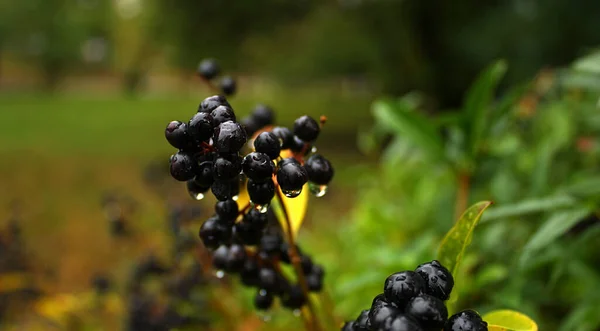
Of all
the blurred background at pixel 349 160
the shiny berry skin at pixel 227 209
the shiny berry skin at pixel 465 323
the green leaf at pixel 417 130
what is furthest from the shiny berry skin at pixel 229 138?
the green leaf at pixel 417 130

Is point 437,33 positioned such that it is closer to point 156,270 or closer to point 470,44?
point 470,44

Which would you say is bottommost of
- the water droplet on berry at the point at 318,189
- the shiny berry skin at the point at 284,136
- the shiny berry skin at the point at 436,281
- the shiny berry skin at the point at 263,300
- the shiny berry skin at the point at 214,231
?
the shiny berry skin at the point at 436,281

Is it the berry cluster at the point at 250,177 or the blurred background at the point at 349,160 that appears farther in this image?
the blurred background at the point at 349,160

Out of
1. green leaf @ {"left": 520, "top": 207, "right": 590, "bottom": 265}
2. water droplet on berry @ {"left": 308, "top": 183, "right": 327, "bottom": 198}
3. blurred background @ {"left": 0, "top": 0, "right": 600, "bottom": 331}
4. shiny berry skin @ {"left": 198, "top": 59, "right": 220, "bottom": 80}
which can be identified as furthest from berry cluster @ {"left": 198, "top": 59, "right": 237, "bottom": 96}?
green leaf @ {"left": 520, "top": 207, "right": 590, "bottom": 265}

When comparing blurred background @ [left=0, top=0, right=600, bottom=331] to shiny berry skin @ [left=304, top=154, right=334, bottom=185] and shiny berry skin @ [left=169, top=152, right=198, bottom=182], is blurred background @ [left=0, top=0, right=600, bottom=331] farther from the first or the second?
shiny berry skin @ [left=169, top=152, right=198, bottom=182]

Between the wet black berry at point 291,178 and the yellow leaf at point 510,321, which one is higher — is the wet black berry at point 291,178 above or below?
above

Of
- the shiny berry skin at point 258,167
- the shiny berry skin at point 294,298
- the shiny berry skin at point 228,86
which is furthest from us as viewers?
the shiny berry skin at point 228,86

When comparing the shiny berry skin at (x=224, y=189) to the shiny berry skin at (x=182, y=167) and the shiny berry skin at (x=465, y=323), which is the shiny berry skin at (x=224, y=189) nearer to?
the shiny berry skin at (x=182, y=167)
